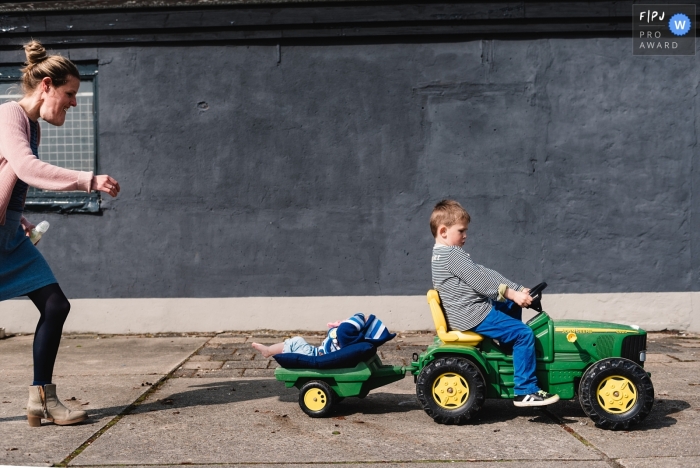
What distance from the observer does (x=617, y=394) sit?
443 cm

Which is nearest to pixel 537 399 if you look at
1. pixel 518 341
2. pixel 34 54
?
pixel 518 341

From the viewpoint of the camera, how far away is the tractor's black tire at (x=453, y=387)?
4.52 metres

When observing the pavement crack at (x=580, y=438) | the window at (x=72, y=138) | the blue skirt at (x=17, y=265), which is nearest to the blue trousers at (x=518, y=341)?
the pavement crack at (x=580, y=438)

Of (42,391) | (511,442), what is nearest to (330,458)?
(511,442)

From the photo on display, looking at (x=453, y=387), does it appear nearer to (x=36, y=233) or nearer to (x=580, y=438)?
(x=580, y=438)

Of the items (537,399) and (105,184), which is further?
Result: (537,399)

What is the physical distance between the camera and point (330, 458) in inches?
152

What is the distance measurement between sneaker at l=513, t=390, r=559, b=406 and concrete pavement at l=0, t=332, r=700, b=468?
0.46 feet

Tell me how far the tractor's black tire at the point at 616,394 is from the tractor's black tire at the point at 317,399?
4.80ft

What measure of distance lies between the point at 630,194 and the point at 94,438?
240 inches

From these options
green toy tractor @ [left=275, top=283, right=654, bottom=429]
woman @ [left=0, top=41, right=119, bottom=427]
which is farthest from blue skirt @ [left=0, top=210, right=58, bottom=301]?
green toy tractor @ [left=275, top=283, right=654, bottom=429]

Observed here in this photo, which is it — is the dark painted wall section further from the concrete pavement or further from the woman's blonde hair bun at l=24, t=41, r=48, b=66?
the woman's blonde hair bun at l=24, t=41, r=48, b=66

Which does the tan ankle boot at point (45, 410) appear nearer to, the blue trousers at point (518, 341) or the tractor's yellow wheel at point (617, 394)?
the blue trousers at point (518, 341)

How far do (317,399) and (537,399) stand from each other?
1296 millimetres
